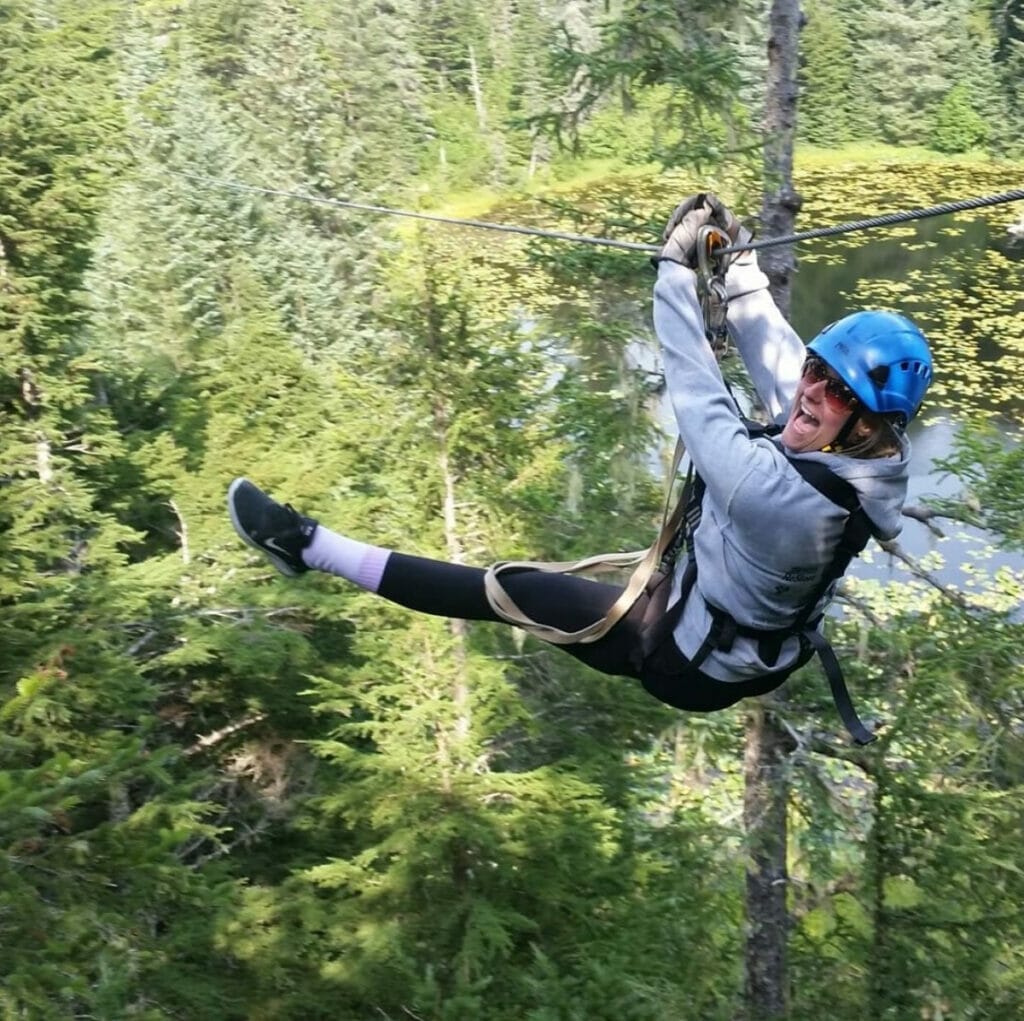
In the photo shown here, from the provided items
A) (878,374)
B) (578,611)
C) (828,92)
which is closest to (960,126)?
(828,92)

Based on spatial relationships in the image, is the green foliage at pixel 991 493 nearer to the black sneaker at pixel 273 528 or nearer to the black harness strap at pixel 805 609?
the black harness strap at pixel 805 609

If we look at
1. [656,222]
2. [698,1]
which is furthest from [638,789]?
[698,1]

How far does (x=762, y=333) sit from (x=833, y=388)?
61cm

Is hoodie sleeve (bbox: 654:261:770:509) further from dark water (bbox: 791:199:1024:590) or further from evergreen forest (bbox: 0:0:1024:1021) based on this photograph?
dark water (bbox: 791:199:1024:590)

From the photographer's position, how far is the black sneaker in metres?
2.69

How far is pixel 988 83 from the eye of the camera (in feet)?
105

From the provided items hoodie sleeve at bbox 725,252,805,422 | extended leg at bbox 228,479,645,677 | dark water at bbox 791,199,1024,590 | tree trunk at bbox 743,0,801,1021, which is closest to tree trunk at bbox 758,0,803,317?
tree trunk at bbox 743,0,801,1021

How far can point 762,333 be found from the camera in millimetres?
2568

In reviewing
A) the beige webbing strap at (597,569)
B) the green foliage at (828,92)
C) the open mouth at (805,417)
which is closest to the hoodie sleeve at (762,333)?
the beige webbing strap at (597,569)

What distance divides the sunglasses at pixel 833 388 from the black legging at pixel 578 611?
68 cm

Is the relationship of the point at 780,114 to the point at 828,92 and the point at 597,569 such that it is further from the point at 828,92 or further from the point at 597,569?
the point at 828,92

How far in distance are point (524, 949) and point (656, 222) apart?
487 centimetres

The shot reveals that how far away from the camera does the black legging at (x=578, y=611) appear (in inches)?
94.3

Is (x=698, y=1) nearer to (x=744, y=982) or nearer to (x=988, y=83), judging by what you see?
(x=744, y=982)
